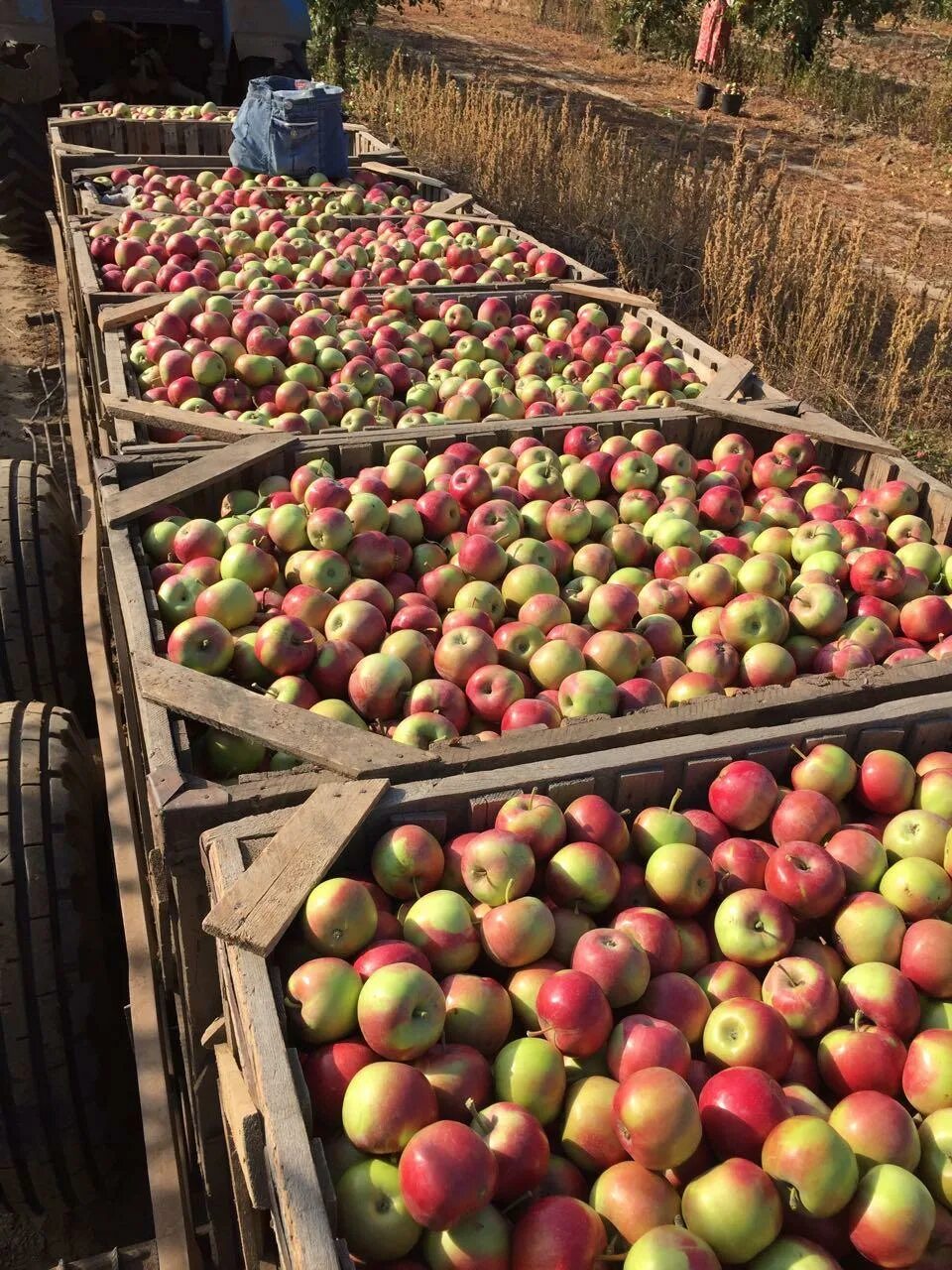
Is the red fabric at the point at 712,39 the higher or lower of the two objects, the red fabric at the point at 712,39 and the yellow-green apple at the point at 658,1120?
the higher

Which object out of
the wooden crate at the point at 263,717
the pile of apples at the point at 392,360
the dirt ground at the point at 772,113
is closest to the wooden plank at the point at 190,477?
the wooden crate at the point at 263,717

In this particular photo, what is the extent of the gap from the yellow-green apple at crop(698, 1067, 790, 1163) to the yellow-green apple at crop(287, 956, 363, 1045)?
24.7 inches

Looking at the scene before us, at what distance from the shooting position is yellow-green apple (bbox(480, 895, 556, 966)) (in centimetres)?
190

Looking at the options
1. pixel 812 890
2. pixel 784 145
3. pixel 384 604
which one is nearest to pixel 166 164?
pixel 384 604

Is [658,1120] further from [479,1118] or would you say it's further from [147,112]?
[147,112]

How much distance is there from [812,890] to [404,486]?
2121 millimetres

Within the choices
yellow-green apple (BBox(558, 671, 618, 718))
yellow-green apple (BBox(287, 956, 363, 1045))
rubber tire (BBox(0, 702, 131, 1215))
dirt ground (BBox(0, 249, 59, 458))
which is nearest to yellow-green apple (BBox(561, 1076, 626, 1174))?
yellow-green apple (BBox(287, 956, 363, 1045))

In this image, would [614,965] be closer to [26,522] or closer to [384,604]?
[384,604]

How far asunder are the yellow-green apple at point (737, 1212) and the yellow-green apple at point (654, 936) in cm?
→ 45

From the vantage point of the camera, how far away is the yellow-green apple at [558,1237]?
4.81 ft

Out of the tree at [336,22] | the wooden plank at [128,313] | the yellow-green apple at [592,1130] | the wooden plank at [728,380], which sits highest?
the tree at [336,22]

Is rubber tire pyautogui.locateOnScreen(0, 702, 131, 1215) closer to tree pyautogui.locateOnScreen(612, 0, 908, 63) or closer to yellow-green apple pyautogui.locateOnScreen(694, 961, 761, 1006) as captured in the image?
yellow-green apple pyautogui.locateOnScreen(694, 961, 761, 1006)

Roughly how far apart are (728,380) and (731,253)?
432cm

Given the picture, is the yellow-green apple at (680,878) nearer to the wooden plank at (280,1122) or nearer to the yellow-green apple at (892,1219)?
the yellow-green apple at (892,1219)
